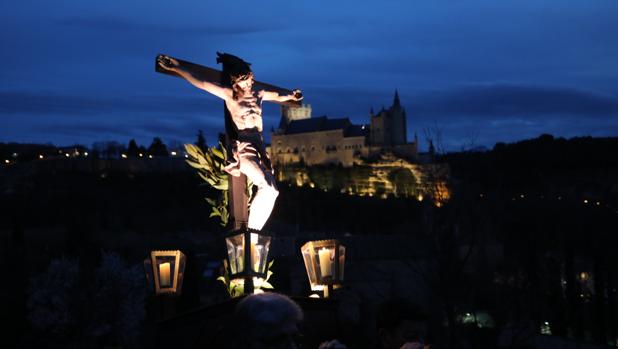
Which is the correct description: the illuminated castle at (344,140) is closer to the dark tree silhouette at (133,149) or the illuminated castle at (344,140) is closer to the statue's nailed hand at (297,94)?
the dark tree silhouette at (133,149)

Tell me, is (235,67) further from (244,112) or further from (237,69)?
(244,112)

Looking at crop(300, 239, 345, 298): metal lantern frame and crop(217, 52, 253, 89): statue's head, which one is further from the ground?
crop(217, 52, 253, 89): statue's head

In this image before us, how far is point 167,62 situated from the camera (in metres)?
5.78

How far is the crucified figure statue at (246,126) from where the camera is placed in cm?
576

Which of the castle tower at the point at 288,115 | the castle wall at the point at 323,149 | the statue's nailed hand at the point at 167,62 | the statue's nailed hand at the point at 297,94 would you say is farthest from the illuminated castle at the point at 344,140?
the statue's nailed hand at the point at 167,62

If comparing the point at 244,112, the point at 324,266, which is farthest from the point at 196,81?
the point at 324,266

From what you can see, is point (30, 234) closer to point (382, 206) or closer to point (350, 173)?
point (382, 206)

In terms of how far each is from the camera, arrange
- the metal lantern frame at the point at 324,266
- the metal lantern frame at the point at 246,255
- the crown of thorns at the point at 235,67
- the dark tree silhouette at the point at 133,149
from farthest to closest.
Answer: the dark tree silhouette at the point at 133,149, the crown of thorns at the point at 235,67, the metal lantern frame at the point at 324,266, the metal lantern frame at the point at 246,255

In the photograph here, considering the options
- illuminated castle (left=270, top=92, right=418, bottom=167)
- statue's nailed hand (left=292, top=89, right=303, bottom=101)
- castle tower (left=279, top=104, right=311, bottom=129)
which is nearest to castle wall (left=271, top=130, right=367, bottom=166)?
illuminated castle (left=270, top=92, right=418, bottom=167)

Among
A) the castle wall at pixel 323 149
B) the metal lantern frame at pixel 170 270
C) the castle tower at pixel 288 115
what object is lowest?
the metal lantern frame at pixel 170 270

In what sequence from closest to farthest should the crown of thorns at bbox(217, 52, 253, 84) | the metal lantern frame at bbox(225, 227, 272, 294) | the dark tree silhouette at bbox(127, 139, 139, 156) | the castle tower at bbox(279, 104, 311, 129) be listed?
the metal lantern frame at bbox(225, 227, 272, 294), the crown of thorns at bbox(217, 52, 253, 84), the dark tree silhouette at bbox(127, 139, 139, 156), the castle tower at bbox(279, 104, 311, 129)

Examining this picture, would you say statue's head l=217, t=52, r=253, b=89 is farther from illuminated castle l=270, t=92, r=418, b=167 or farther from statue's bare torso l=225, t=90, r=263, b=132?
illuminated castle l=270, t=92, r=418, b=167

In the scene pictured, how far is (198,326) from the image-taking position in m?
4.18

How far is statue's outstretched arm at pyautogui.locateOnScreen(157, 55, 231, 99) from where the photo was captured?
5793 mm
